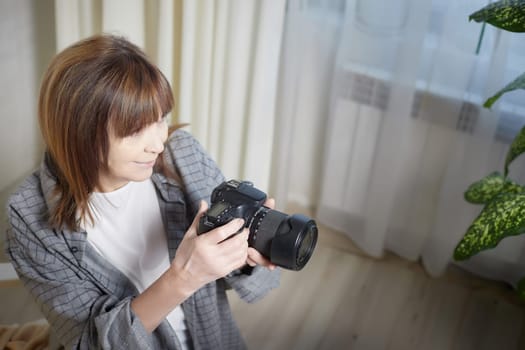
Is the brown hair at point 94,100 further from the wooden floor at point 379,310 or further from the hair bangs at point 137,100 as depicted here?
the wooden floor at point 379,310

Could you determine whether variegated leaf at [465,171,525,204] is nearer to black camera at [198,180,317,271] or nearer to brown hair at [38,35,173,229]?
black camera at [198,180,317,271]

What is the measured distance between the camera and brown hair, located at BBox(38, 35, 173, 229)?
3.18 feet

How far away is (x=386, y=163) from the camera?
75.0 inches

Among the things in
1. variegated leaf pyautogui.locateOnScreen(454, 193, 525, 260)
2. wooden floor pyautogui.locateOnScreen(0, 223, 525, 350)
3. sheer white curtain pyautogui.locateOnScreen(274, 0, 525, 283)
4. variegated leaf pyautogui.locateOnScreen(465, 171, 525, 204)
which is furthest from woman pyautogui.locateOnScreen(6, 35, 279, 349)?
sheer white curtain pyautogui.locateOnScreen(274, 0, 525, 283)

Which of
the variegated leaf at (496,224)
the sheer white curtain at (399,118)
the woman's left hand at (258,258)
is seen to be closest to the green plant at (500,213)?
the variegated leaf at (496,224)

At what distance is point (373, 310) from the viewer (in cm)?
189

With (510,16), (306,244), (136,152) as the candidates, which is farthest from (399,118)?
(136,152)

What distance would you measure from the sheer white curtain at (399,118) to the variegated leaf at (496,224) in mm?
596

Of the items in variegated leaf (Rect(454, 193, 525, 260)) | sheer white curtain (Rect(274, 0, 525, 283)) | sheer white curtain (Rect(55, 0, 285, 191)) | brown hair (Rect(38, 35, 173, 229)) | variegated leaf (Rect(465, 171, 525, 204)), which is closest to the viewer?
brown hair (Rect(38, 35, 173, 229))

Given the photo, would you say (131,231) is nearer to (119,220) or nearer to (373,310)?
(119,220)

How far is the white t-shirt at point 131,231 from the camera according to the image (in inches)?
44.6

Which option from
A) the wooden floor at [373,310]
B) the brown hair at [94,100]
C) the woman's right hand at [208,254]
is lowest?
the wooden floor at [373,310]

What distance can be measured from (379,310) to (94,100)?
3.94ft

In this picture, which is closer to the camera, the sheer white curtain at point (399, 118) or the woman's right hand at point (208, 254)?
the woman's right hand at point (208, 254)
